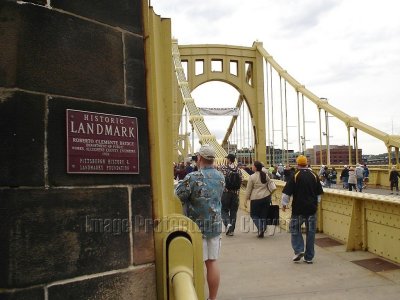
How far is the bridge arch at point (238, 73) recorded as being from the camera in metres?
40.4

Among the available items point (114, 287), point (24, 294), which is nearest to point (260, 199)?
point (114, 287)

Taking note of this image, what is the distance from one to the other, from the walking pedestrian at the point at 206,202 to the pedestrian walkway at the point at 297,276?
792mm

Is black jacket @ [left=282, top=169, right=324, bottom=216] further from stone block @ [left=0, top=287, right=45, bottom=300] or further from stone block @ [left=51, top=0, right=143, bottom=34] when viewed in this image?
stone block @ [left=0, top=287, right=45, bottom=300]

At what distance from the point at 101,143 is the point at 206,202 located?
1.44m

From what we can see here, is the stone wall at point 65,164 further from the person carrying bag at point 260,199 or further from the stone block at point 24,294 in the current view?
the person carrying bag at point 260,199

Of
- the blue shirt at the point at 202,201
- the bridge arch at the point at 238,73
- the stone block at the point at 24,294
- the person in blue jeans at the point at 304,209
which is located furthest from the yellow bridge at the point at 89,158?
the bridge arch at the point at 238,73

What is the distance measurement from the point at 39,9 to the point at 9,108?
469 millimetres

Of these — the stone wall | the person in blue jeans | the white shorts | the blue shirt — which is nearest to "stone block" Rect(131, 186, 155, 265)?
the stone wall

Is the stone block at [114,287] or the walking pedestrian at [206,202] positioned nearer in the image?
the stone block at [114,287]

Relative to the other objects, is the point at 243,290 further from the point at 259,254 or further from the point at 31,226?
the point at 31,226

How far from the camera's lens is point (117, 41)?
6.64 feet

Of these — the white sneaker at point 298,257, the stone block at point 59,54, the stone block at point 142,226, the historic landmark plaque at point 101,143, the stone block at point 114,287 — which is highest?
the stone block at point 59,54

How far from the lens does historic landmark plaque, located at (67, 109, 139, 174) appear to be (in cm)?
181

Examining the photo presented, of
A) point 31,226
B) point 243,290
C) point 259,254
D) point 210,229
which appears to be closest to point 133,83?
point 31,226
